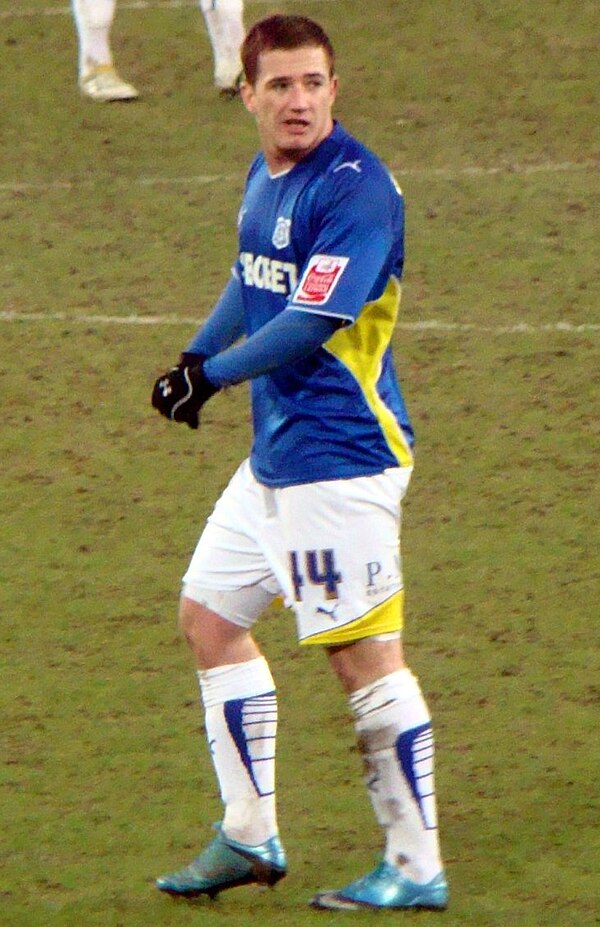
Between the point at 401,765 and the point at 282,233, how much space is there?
1.27 meters

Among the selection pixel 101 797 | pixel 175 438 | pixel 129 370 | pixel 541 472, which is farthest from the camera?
pixel 129 370

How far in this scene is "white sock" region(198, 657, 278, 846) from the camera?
4.40m

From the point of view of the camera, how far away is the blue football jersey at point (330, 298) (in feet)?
13.2

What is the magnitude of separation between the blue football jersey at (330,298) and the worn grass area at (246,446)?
1.12m

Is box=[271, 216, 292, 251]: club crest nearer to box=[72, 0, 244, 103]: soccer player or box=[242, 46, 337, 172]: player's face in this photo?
box=[242, 46, 337, 172]: player's face

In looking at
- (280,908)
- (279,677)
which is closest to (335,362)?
(280,908)

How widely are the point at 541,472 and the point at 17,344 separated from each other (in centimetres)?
281

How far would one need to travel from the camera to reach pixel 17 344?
29.0ft

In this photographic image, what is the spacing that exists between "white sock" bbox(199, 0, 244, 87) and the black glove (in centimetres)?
733

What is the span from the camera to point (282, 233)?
4.16 m

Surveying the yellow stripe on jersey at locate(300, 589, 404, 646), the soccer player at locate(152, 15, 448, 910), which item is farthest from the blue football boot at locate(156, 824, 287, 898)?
the yellow stripe on jersey at locate(300, 589, 404, 646)

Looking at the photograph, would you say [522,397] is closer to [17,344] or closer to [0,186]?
[17,344]

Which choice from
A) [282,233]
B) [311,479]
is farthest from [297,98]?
[311,479]

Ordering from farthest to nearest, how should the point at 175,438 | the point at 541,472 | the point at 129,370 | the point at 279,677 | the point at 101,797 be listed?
the point at 129,370, the point at 175,438, the point at 541,472, the point at 279,677, the point at 101,797
